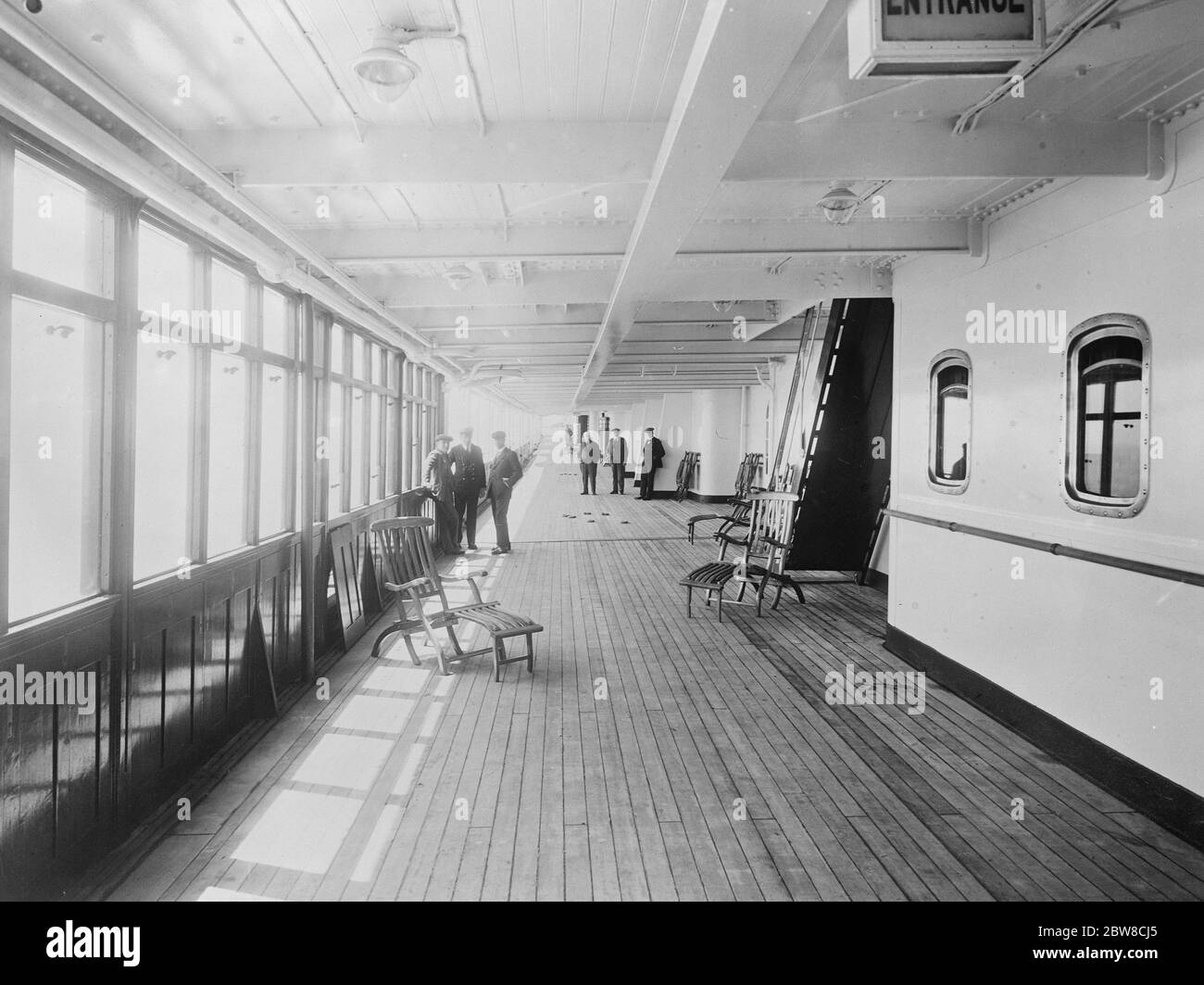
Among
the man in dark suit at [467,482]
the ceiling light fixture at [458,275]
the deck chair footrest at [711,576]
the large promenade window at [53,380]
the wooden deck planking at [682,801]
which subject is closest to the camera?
the large promenade window at [53,380]

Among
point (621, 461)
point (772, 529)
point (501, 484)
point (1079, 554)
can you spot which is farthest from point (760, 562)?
point (621, 461)

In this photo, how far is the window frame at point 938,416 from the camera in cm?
448

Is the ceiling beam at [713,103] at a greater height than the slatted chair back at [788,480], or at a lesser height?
greater

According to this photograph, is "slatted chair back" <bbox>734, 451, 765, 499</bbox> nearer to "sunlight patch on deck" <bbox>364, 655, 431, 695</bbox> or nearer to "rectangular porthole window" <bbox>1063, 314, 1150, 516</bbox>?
"sunlight patch on deck" <bbox>364, 655, 431, 695</bbox>

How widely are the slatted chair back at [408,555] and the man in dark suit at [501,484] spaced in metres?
3.68

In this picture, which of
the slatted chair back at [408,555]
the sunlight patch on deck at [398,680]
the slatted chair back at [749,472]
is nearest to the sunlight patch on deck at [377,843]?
the sunlight patch on deck at [398,680]

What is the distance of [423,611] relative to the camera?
203 inches

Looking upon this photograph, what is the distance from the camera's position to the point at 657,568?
863 cm

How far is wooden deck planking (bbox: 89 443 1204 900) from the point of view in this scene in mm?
2490

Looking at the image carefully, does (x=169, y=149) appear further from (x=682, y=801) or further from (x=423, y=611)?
(x=423, y=611)

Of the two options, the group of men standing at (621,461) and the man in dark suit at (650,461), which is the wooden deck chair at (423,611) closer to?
the group of men standing at (621,461)

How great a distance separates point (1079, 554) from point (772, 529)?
13.6 feet

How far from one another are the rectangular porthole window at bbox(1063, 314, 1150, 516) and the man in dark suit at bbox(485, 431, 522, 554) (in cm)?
673

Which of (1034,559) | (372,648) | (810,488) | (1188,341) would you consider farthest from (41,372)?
(810,488)
